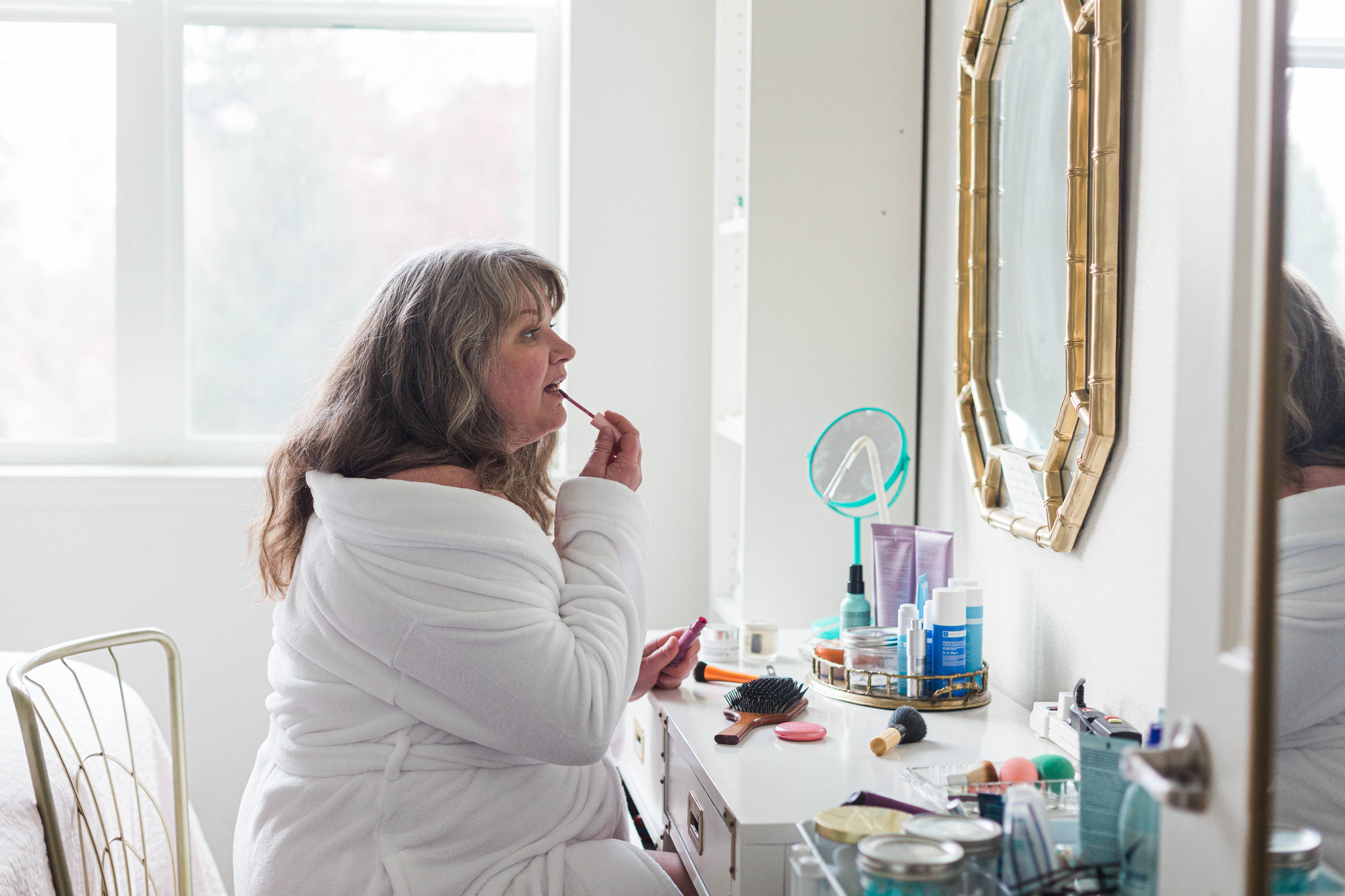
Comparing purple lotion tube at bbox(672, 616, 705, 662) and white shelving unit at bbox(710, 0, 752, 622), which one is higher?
white shelving unit at bbox(710, 0, 752, 622)

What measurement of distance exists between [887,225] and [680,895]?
1.11m

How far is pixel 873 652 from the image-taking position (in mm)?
1396

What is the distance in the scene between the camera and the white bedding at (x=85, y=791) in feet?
4.18

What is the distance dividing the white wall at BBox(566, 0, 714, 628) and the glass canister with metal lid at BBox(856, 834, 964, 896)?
61.5 inches

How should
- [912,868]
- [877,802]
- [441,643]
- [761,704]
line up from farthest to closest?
[761,704] → [441,643] → [877,802] → [912,868]

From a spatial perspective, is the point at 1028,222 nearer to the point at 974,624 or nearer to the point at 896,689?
the point at 974,624

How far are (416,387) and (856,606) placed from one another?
0.68 metres

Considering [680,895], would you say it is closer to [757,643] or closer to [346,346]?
[757,643]

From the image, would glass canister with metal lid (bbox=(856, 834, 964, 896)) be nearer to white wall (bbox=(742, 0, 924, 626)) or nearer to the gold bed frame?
the gold bed frame

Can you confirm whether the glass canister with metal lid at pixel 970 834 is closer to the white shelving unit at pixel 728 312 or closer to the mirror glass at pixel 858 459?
the mirror glass at pixel 858 459

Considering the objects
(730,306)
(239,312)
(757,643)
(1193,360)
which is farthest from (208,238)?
(1193,360)

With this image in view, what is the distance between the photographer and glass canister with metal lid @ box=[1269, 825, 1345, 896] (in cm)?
59

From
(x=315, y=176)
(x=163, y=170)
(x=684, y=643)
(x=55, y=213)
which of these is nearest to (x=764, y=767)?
(x=684, y=643)


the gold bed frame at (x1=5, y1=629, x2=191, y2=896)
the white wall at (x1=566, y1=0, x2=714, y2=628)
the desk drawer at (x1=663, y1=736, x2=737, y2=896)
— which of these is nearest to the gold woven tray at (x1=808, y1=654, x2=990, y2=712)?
the desk drawer at (x1=663, y1=736, x2=737, y2=896)
